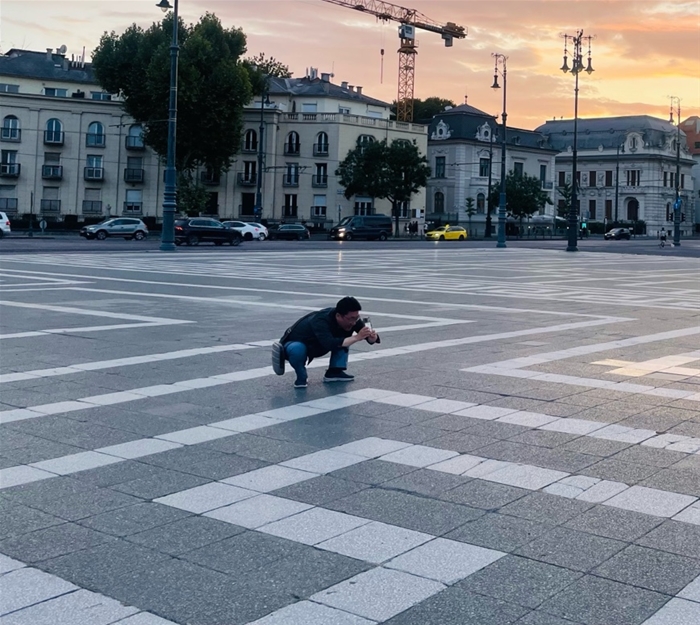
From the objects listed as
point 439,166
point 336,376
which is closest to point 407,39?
point 439,166

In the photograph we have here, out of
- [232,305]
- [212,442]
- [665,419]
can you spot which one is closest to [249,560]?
[212,442]

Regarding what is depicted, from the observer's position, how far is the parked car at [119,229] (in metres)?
54.7

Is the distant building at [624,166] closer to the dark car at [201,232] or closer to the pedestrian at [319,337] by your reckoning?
the dark car at [201,232]

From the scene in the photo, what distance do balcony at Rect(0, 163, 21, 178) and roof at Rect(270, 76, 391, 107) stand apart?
22771mm

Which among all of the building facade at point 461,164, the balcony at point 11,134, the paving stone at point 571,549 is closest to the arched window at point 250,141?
the balcony at point 11,134

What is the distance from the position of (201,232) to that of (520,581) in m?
44.4

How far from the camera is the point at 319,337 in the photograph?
28.9ft

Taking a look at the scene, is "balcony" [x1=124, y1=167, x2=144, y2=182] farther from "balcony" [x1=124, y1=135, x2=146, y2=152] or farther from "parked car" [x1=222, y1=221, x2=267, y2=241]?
"parked car" [x1=222, y1=221, x2=267, y2=241]

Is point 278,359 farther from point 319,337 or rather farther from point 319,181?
point 319,181

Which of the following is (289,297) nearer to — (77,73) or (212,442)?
(212,442)

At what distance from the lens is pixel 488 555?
4.65 m

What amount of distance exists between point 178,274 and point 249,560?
807 inches

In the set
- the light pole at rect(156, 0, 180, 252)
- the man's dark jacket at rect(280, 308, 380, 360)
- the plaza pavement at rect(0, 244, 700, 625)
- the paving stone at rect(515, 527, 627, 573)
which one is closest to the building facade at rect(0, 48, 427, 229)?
the light pole at rect(156, 0, 180, 252)

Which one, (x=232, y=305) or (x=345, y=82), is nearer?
(x=232, y=305)
